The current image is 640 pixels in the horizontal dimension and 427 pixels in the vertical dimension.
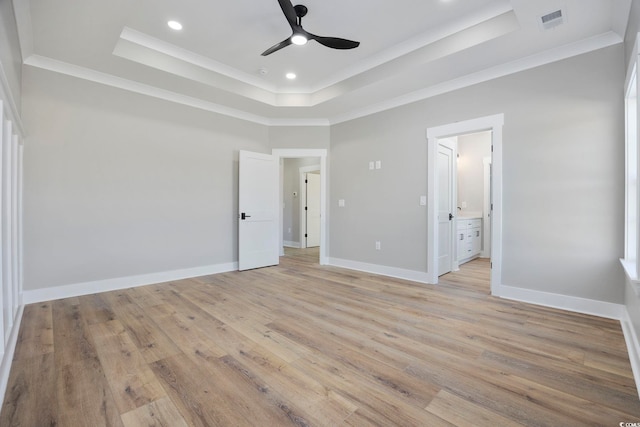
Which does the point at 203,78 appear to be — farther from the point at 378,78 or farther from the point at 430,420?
the point at 430,420

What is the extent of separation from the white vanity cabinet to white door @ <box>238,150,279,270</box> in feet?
11.0

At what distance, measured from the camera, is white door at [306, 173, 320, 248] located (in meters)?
7.52

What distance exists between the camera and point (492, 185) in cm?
335

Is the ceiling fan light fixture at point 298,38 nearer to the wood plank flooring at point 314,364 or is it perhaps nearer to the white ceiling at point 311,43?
the white ceiling at point 311,43

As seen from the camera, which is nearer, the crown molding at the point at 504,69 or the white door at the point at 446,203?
the crown molding at the point at 504,69

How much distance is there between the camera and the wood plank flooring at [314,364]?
4.68 feet

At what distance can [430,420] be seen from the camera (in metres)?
1.37

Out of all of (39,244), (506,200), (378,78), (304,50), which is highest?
(304,50)

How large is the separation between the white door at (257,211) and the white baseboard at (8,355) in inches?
103

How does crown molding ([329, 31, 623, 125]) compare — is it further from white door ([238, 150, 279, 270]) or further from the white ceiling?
white door ([238, 150, 279, 270])

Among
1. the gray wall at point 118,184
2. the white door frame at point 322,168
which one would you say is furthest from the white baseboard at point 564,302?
the gray wall at point 118,184

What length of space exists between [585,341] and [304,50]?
3944 mm

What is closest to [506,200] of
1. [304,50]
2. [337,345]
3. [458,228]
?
[458,228]

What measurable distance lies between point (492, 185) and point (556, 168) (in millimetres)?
599
